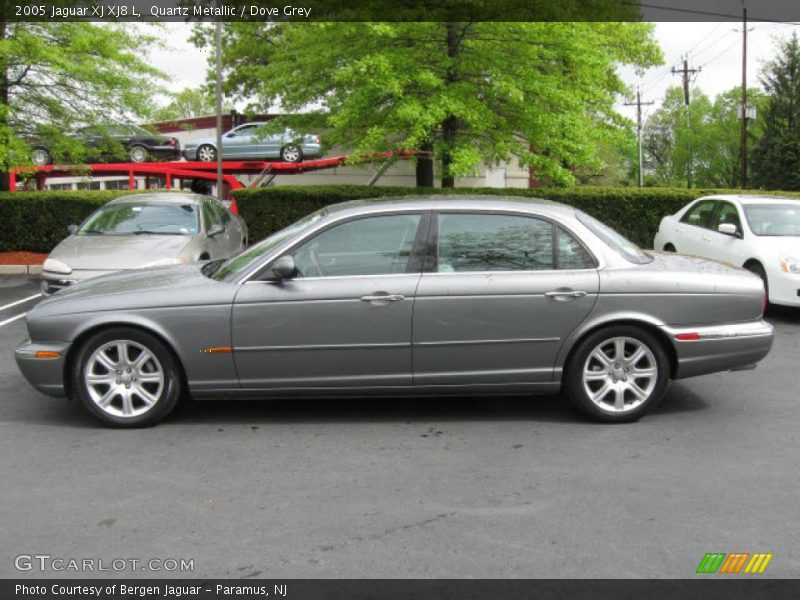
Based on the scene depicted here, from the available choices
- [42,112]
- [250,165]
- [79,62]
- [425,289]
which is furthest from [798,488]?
[250,165]

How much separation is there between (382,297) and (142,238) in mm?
5421

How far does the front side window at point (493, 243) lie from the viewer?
5.61 metres

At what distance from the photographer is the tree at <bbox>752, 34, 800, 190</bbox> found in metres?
45.9

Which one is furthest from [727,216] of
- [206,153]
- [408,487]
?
[206,153]

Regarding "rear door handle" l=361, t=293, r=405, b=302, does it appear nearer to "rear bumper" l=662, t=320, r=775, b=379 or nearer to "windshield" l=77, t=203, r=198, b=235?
"rear bumper" l=662, t=320, r=775, b=379

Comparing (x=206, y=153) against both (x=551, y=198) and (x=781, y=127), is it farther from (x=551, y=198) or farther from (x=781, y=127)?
(x=781, y=127)

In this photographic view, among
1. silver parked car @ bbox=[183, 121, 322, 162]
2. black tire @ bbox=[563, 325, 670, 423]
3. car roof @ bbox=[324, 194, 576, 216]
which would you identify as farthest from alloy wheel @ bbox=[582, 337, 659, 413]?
silver parked car @ bbox=[183, 121, 322, 162]

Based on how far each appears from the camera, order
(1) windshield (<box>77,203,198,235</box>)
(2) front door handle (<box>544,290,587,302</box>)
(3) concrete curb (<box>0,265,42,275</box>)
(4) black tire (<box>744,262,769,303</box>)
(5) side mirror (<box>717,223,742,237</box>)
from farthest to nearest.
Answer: (3) concrete curb (<box>0,265,42,275</box>), (1) windshield (<box>77,203,198,235</box>), (5) side mirror (<box>717,223,742,237</box>), (4) black tire (<box>744,262,769,303</box>), (2) front door handle (<box>544,290,587,302</box>)

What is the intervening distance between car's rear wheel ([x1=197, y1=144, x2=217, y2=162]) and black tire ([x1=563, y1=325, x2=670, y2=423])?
23381mm

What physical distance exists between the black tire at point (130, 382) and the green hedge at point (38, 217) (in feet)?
36.0

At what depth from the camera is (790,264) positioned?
938 centimetres

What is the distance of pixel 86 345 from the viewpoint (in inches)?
215

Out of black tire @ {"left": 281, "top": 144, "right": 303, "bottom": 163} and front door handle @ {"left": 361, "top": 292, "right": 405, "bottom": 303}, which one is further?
black tire @ {"left": 281, "top": 144, "right": 303, "bottom": 163}

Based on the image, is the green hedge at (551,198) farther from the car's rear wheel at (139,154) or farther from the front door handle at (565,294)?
the car's rear wheel at (139,154)
